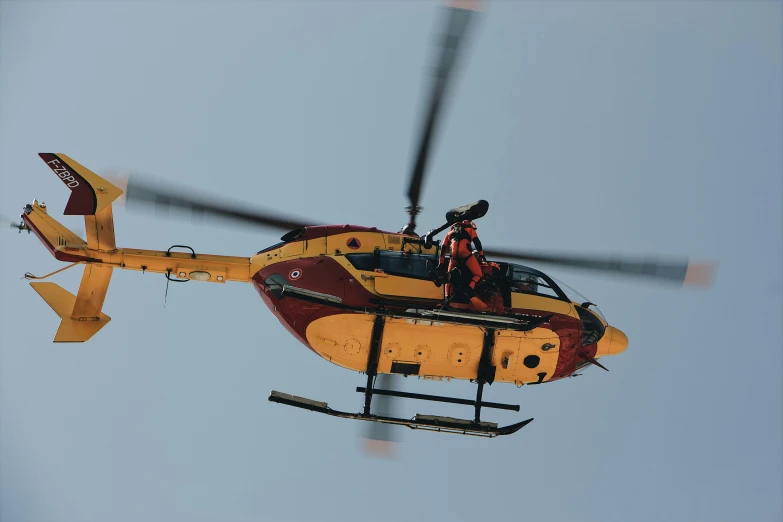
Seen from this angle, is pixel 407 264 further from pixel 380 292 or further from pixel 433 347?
pixel 433 347

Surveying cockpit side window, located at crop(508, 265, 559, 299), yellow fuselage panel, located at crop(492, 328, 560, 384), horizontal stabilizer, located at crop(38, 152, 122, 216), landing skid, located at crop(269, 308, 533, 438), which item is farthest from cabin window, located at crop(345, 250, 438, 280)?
horizontal stabilizer, located at crop(38, 152, 122, 216)

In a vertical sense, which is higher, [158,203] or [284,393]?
[158,203]

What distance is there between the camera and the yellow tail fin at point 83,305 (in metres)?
14.3

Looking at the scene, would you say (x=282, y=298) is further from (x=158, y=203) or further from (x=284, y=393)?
(x=158, y=203)

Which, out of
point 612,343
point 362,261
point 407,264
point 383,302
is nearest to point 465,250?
point 407,264

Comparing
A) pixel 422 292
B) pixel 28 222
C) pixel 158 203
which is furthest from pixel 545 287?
pixel 28 222

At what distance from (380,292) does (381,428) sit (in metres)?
2.84

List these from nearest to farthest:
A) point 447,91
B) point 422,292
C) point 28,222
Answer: point 447,91 → point 422,292 → point 28,222

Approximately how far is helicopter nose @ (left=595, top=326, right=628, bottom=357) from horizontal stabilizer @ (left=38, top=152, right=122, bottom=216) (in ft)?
25.1

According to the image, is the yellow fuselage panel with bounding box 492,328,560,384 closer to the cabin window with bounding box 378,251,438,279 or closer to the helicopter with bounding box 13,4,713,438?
the helicopter with bounding box 13,4,713,438

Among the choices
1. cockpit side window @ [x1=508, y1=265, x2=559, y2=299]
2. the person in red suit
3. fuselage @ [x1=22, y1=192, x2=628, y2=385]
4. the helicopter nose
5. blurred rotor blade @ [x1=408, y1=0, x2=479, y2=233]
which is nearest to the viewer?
blurred rotor blade @ [x1=408, y1=0, x2=479, y2=233]

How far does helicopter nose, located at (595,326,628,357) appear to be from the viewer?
14570 mm

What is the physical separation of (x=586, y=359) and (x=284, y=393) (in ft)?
15.2

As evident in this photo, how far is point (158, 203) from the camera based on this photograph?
13.5 meters
